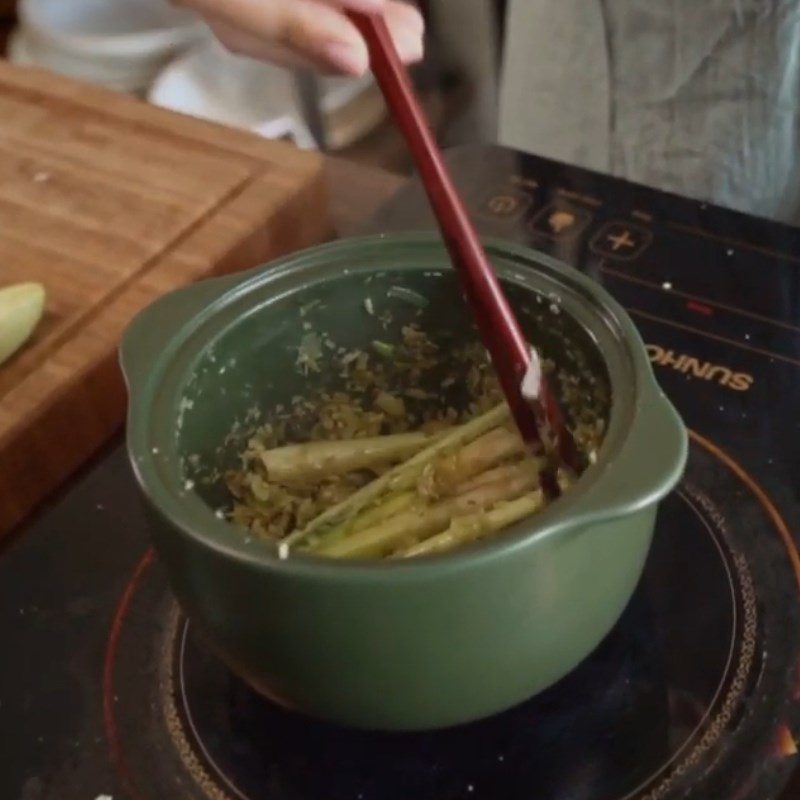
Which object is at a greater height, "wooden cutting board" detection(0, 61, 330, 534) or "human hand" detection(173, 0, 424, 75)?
"human hand" detection(173, 0, 424, 75)

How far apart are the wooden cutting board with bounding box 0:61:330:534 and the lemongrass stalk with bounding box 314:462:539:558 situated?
0.62ft

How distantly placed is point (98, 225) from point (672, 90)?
34 centimetres

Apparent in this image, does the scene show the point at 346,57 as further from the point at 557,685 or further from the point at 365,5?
the point at 557,685

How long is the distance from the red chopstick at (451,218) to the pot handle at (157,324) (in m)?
0.11

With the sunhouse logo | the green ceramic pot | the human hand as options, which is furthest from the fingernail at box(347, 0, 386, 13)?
the sunhouse logo

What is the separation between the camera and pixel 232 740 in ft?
1.56

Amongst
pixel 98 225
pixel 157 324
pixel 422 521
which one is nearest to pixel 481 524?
pixel 422 521

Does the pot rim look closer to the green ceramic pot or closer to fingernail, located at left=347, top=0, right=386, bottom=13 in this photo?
the green ceramic pot

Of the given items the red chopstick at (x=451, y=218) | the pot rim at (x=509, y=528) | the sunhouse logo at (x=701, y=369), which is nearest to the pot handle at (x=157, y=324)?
the pot rim at (x=509, y=528)

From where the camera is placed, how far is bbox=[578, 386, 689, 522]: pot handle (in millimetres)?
380

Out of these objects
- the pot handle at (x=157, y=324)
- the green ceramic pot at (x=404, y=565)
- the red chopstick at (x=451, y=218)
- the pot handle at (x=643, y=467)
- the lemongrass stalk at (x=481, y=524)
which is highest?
the red chopstick at (x=451, y=218)

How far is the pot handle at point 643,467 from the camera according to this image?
1.25 feet

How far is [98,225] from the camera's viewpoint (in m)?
0.73

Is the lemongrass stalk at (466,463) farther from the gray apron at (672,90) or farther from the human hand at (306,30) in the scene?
the gray apron at (672,90)
